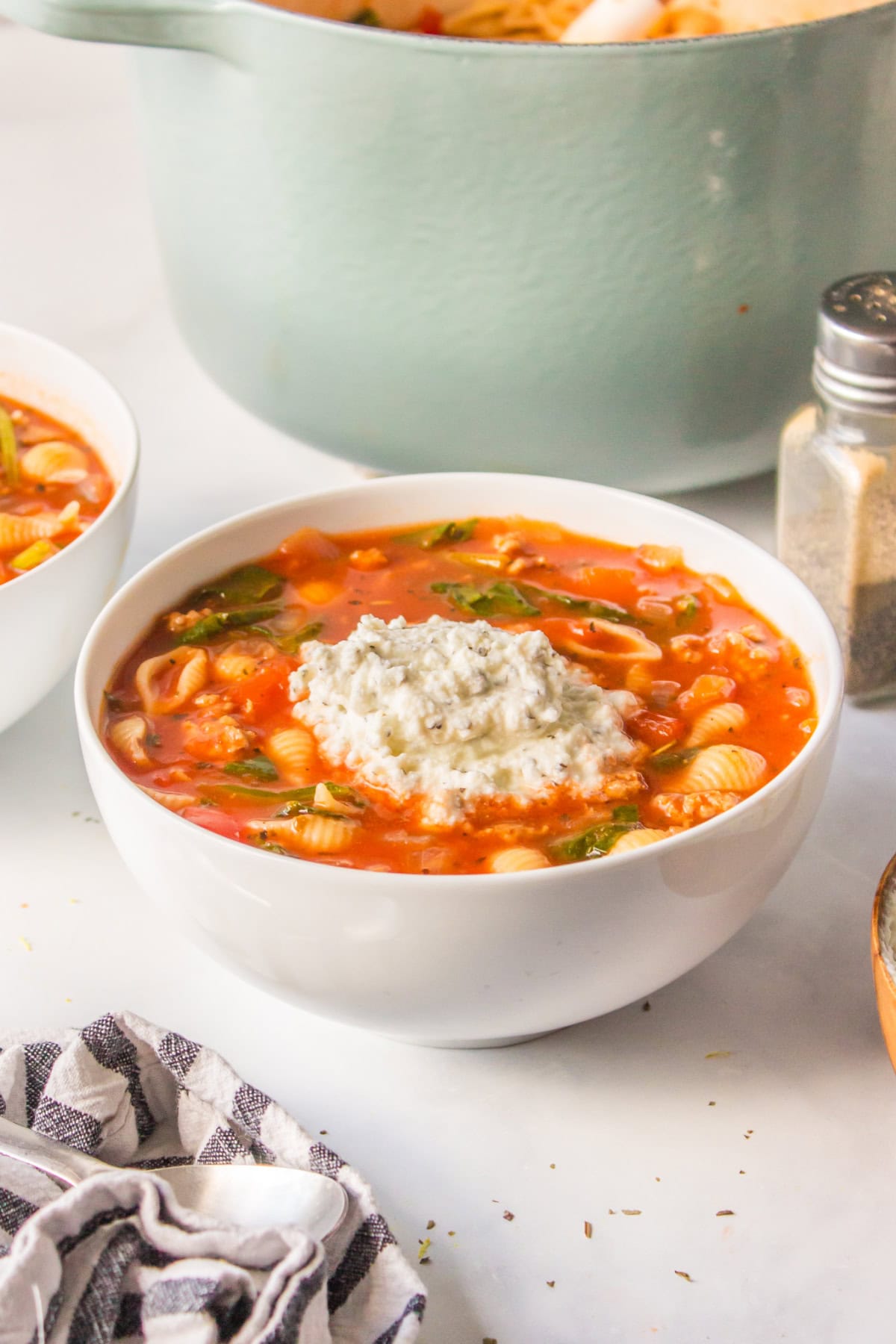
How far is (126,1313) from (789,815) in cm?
65

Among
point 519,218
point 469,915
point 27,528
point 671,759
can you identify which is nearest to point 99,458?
point 27,528

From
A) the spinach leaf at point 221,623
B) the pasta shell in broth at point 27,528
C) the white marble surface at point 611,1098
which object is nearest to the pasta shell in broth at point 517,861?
the white marble surface at point 611,1098

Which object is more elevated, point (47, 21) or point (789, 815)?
point (47, 21)

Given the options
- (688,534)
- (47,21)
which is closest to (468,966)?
(688,534)

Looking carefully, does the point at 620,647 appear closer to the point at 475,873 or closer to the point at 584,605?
the point at 584,605

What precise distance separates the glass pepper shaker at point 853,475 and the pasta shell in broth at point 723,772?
1.69ft

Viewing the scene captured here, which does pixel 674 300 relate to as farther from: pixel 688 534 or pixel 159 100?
pixel 159 100

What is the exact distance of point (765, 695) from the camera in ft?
4.91

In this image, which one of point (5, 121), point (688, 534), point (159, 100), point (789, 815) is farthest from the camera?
point (5, 121)

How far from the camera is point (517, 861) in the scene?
4.13 feet

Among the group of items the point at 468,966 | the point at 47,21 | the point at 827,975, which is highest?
the point at 47,21

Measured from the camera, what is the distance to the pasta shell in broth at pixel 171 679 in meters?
1.51

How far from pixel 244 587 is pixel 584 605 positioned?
382 mm

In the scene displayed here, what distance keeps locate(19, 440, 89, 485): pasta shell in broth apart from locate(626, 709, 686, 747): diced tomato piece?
905 millimetres
